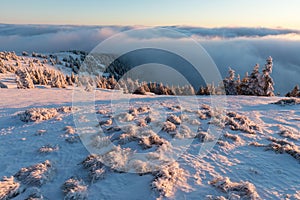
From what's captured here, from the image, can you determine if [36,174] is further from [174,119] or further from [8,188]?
[174,119]

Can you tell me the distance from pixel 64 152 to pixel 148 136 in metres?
4.60

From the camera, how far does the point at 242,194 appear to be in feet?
24.1

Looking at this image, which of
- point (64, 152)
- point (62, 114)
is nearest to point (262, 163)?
point (64, 152)

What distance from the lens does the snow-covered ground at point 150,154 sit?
24.8 feet

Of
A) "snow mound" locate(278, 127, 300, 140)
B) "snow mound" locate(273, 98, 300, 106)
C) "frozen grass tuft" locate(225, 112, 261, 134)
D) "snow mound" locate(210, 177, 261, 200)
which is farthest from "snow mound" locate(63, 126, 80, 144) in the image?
"snow mound" locate(273, 98, 300, 106)

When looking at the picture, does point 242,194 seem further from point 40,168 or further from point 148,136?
point 40,168

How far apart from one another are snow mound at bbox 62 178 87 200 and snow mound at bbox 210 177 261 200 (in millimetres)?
5002

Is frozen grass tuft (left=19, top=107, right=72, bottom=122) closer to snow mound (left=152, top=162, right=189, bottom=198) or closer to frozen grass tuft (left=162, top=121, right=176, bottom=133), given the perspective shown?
frozen grass tuft (left=162, top=121, right=176, bottom=133)

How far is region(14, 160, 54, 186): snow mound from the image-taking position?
7.81 meters

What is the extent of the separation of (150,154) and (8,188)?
5.79 m

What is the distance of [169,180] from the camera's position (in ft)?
26.1

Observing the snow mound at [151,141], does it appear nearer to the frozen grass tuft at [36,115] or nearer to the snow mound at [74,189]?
the snow mound at [74,189]

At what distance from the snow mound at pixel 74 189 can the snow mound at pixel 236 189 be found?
16.4 feet

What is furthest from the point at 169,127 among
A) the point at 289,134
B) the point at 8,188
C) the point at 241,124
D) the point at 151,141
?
the point at 8,188
